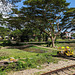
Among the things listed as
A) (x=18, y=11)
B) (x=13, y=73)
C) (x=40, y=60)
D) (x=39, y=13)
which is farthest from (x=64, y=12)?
(x=13, y=73)

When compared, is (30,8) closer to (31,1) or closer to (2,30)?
(31,1)

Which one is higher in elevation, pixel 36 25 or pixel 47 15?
pixel 47 15

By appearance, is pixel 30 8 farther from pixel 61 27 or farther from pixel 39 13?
pixel 61 27

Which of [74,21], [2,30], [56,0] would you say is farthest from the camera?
[74,21]

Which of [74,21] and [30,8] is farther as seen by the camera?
[74,21]

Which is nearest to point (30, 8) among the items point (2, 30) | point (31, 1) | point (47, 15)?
point (31, 1)

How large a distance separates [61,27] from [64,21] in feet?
5.55

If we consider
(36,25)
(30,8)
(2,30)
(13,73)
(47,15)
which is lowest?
(13,73)

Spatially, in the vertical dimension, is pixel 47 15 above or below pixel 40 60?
above

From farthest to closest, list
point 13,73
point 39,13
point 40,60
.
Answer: point 39,13 < point 40,60 < point 13,73

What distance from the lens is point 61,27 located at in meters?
23.7

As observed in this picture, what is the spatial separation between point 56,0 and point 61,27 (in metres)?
7.67

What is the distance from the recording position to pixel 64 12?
22.0m

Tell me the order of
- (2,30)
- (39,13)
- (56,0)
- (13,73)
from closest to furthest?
(13,73) < (56,0) < (2,30) < (39,13)
